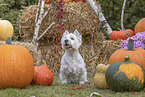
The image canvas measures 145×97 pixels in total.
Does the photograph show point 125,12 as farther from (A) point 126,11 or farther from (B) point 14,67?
(B) point 14,67

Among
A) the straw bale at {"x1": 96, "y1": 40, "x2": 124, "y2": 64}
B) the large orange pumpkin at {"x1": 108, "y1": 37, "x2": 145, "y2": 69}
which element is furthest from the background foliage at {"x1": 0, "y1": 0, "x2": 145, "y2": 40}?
the large orange pumpkin at {"x1": 108, "y1": 37, "x2": 145, "y2": 69}

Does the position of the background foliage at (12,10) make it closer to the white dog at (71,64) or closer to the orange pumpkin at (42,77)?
the white dog at (71,64)

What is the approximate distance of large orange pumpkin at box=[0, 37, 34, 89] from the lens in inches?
136

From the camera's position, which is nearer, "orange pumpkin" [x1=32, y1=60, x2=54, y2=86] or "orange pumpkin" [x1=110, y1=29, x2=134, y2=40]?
"orange pumpkin" [x1=32, y1=60, x2=54, y2=86]

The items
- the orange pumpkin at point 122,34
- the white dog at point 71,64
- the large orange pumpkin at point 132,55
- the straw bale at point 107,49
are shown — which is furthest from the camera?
the orange pumpkin at point 122,34

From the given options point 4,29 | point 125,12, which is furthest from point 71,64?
point 125,12

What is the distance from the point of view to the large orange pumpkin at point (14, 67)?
11.3ft

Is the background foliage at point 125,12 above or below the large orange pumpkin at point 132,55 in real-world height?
above

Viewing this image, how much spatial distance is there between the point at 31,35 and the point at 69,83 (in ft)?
8.71

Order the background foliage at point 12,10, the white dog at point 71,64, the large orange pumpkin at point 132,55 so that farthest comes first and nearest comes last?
the background foliage at point 12,10, the white dog at point 71,64, the large orange pumpkin at point 132,55

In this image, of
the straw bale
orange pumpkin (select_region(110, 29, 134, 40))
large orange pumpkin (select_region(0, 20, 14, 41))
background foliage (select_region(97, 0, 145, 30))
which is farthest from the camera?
background foliage (select_region(97, 0, 145, 30))

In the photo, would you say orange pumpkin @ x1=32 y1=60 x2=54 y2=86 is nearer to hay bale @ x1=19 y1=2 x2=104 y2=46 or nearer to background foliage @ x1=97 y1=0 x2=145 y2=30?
hay bale @ x1=19 y1=2 x2=104 y2=46

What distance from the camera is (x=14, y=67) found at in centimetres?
349

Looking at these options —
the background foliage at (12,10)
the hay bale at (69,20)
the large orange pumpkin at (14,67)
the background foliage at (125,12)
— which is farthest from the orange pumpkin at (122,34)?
the background foliage at (12,10)
